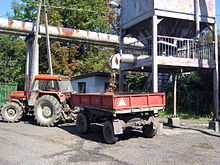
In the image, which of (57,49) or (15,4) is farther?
(15,4)

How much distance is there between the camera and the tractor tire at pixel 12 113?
12066 millimetres

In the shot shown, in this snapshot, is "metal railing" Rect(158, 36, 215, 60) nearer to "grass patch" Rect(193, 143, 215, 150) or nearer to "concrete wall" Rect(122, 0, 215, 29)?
"concrete wall" Rect(122, 0, 215, 29)

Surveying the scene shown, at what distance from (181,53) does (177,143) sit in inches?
259

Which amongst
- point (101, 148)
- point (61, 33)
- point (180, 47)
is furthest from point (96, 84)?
point (101, 148)

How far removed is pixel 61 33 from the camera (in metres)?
15.9

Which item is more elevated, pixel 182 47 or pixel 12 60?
pixel 12 60

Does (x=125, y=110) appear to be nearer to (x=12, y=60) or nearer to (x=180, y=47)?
(x=180, y=47)

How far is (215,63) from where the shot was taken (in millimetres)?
11328

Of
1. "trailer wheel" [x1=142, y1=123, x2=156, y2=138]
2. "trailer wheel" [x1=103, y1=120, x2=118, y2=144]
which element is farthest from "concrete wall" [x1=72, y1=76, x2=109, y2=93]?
"trailer wheel" [x1=103, y1=120, x2=118, y2=144]

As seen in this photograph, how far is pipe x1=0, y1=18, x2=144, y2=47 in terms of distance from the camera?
14.0m

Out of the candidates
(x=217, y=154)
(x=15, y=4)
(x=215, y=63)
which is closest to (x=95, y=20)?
(x=15, y=4)

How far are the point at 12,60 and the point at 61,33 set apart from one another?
1611cm

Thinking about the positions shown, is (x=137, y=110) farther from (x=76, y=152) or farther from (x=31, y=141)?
(x=31, y=141)

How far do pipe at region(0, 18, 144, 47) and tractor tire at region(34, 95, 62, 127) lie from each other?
5677 millimetres
